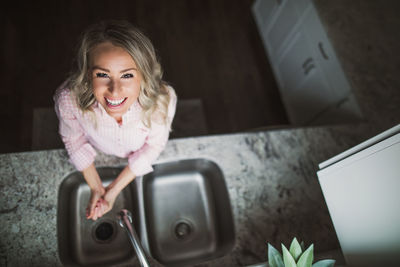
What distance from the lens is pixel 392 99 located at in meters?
1.38

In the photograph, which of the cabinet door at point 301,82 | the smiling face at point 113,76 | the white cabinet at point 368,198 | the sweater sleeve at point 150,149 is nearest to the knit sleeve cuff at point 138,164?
Answer: the sweater sleeve at point 150,149

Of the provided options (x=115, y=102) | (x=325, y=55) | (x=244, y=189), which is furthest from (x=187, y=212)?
(x=325, y=55)

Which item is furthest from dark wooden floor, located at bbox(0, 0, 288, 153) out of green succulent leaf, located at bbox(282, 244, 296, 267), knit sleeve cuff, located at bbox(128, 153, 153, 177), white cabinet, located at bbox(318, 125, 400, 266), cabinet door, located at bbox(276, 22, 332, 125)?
green succulent leaf, located at bbox(282, 244, 296, 267)

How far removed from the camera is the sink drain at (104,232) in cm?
106

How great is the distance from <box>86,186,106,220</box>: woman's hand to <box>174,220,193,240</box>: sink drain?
1.17 feet

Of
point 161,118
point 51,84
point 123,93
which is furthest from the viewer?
point 51,84

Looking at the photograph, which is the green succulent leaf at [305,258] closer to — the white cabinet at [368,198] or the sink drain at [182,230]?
the white cabinet at [368,198]

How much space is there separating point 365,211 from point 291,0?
157 centimetres

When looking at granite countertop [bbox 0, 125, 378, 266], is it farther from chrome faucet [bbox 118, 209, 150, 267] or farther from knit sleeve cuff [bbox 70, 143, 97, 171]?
chrome faucet [bbox 118, 209, 150, 267]

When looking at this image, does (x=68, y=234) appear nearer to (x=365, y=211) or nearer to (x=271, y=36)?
(x=365, y=211)

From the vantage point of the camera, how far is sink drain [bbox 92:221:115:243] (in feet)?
3.46

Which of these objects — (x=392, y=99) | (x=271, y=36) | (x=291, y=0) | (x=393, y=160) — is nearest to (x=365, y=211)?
(x=393, y=160)

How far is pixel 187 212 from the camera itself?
1176mm

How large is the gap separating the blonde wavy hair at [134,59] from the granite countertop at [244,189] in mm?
293
